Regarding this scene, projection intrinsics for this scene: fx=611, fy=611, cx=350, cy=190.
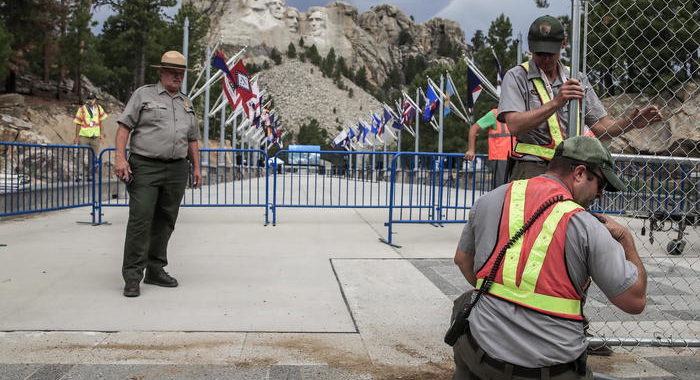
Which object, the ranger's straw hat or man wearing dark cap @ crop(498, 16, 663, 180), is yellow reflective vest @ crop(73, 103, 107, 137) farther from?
man wearing dark cap @ crop(498, 16, 663, 180)

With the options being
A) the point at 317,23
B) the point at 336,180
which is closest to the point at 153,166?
the point at 336,180

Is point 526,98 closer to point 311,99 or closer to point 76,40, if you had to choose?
point 76,40

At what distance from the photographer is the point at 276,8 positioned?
177125 millimetres

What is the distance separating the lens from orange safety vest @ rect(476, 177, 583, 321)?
1962 mm

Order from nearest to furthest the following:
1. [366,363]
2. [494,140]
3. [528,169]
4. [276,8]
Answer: [366,363]
[528,169]
[494,140]
[276,8]

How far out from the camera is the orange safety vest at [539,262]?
77.2 inches

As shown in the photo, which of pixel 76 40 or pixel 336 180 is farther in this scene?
pixel 76 40

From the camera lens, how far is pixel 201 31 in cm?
4397

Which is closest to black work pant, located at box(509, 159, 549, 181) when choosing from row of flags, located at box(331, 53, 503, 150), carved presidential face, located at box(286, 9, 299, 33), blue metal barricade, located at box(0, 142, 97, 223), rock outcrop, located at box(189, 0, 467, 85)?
blue metal barricade, located at box(0, 142, 97, 223)

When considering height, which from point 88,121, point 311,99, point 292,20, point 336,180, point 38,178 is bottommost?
point 336,180

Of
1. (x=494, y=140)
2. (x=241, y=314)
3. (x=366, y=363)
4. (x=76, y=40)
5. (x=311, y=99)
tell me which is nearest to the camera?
(x=366, y=363)

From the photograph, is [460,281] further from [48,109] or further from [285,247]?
[48,109]

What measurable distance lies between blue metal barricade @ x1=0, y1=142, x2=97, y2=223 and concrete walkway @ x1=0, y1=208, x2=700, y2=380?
1465 millimetres

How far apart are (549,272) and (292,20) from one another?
185032 millimetres
